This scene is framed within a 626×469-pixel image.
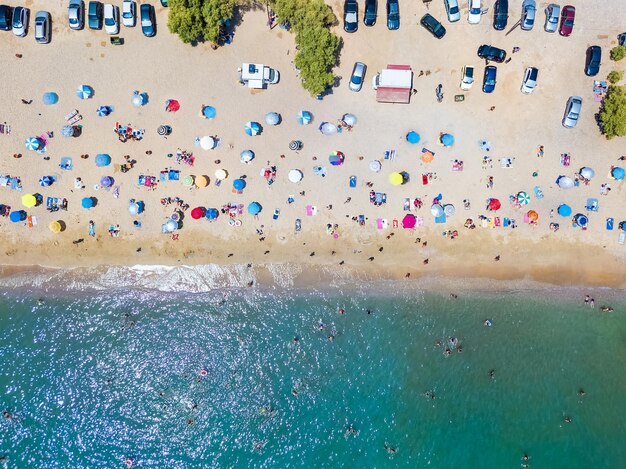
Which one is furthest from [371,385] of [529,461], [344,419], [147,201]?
[147,201]

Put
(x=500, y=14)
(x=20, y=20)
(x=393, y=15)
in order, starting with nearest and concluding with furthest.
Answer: (x=20, y=20), (x=393, y=15), (x=500, y=14)

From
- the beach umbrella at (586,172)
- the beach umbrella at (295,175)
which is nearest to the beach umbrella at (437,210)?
the beach umbrella at (295,175)

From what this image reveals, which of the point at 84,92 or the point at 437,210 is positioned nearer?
the point at 84,92

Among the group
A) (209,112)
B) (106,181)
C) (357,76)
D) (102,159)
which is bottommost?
(106,181)

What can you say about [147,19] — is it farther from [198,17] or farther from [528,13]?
[528,13]

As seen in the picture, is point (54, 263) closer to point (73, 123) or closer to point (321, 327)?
point (73, 123)

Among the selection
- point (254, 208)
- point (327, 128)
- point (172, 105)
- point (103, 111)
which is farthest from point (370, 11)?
point (103, 111)

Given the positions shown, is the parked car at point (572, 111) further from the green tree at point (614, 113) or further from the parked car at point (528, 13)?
the parked car at point (528, 13)
